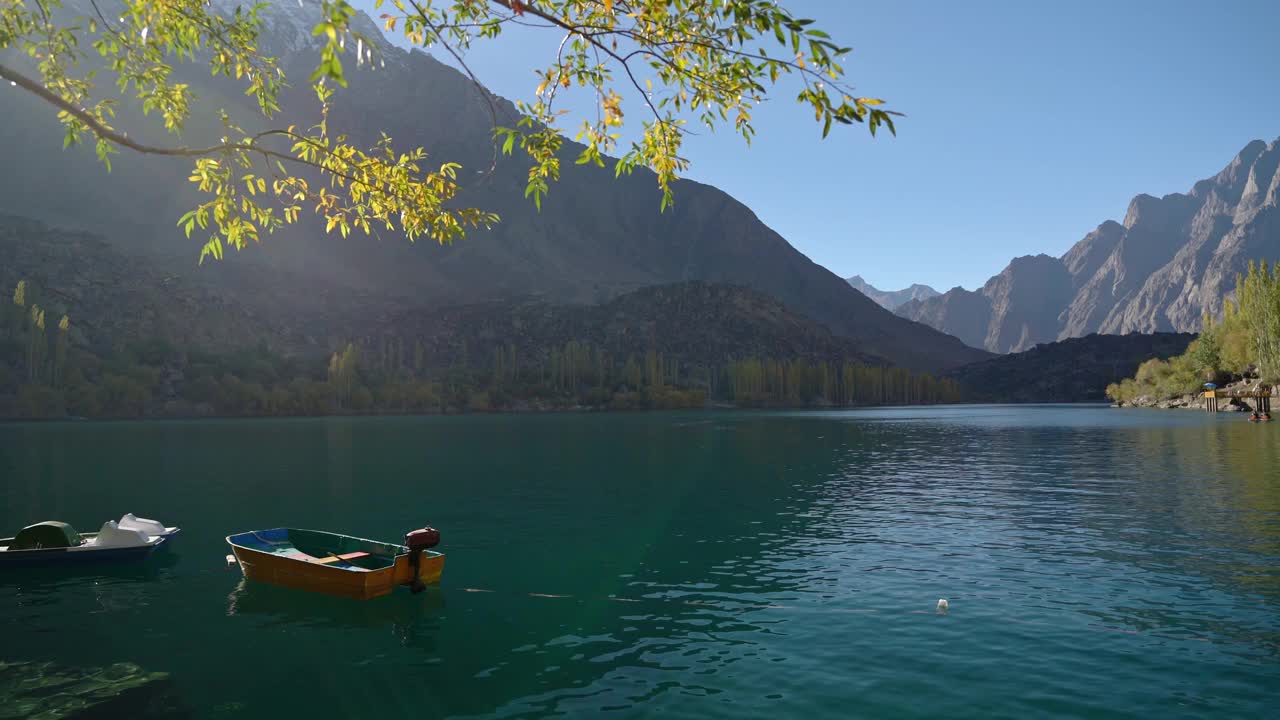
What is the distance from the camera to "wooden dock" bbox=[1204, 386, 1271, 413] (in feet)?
434

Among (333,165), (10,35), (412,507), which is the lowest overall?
(412,507)

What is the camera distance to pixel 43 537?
26.8 meters

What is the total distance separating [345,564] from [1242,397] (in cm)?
18909

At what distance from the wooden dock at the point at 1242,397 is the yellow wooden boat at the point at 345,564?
154 m

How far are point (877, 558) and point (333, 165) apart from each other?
22.5 m

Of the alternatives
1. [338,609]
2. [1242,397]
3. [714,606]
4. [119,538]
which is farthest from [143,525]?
[1242,397]

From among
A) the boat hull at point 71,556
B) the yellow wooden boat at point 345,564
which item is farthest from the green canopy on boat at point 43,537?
the yellow wooden boat at point 345,564

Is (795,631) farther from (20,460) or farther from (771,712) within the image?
(20,460)

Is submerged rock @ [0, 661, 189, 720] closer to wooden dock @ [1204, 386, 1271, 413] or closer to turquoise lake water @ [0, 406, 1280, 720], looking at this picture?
turquoise lake water @ [0, 406, 1280, 720]

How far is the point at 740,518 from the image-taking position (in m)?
38.5

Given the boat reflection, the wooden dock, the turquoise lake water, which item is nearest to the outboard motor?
the boat reflection

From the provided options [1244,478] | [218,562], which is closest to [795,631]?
[218,562]

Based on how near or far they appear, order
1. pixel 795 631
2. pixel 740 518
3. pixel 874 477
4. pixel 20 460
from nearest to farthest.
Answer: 1. pixel 795 631
2. pixel 740 518
3. pixel 874 477
4. pixel 20 460

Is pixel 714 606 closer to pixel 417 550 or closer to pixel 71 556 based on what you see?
pixel 417 550
